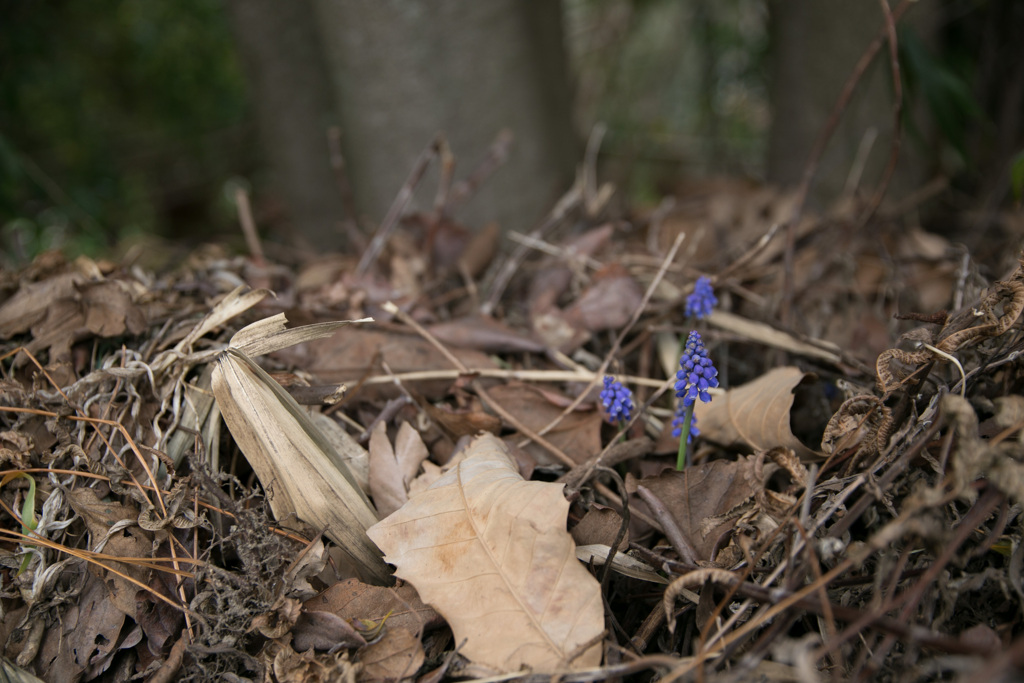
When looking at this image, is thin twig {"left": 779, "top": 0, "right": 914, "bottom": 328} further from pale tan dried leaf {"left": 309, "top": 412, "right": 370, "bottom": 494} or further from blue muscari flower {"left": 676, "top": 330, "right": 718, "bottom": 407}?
pale tan dried leaf {"left": 309, "top": 412, "right": 370, "bottom": 494}

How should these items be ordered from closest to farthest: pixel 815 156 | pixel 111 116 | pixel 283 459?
pixel 283 459 < pixel 815 156 < pixel 111 116

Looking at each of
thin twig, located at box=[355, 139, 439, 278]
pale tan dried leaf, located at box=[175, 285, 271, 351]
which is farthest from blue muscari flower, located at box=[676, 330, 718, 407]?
thin twig, located at box=[355, 139, 439, 278]

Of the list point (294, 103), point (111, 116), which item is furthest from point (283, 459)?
point (111, 116)

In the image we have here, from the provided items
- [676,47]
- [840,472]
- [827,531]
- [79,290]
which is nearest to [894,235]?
[840,472]

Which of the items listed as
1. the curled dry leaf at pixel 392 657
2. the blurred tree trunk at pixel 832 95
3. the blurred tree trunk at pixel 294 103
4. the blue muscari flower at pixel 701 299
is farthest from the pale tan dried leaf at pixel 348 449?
the blurred tree trunk at pixel 832 95

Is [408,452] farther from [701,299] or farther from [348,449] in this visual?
[701,299]

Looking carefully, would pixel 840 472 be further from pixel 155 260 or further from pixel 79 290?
pixel 155 260
